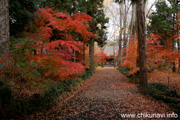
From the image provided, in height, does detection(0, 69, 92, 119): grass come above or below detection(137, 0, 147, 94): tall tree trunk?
below

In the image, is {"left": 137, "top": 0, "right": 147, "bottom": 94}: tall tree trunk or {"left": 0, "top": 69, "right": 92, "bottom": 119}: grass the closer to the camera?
{"left": 0, "top": 69, "right": 92, "bottom": 119}: grass

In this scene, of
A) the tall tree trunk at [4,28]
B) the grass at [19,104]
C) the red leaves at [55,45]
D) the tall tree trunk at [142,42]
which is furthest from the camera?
the tall tree trunk at [142,42]

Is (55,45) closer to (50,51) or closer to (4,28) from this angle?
(50,51)

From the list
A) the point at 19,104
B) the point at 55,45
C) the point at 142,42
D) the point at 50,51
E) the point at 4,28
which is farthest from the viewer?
the point at 142,42

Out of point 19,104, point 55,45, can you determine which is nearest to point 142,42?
point 55,45

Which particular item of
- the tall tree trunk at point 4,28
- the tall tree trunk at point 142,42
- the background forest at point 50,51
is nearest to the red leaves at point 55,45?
the background forest at point 50,51

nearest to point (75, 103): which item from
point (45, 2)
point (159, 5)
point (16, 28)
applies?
point (16, 28)

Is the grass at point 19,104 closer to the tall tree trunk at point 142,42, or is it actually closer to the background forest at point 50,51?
the background forest at point 50,51

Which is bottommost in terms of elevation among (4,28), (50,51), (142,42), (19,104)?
(19,104)

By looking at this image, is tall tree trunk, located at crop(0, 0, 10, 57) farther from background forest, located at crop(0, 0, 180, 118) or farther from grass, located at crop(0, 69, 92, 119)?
grass, located at crop(0, 69, 92, 119)

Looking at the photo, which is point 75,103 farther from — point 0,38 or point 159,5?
point 159,5

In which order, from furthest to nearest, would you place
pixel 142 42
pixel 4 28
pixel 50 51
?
pixel 142 42 → pixel 50 51 → pixel 4 28

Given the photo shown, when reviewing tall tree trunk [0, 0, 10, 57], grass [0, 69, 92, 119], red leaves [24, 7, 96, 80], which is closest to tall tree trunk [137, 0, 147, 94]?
red leaves [24, 7, 96, 80]

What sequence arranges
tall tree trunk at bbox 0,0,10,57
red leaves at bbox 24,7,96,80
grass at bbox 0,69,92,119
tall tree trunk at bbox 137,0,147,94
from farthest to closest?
tall tree trunk at bbox 137,0,147,94
tall tree trunk at bbox 0,0,10,57
red leaves at bbox 24,7,96,80
grass at bbox 0,69,92,119
